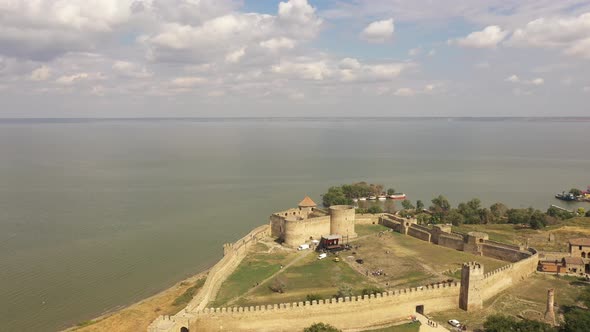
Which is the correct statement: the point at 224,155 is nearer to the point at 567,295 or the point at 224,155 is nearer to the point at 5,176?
the point at 5,176

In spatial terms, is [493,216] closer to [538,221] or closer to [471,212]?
[471,212]

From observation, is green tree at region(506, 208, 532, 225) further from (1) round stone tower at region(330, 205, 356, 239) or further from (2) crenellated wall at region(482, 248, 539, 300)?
(1) round stone tower at region(330, 205, 356, 239)

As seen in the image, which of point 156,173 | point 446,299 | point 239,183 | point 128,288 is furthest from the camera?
point 156,173

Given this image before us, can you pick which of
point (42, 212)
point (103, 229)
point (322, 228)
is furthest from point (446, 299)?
point (42, 212)

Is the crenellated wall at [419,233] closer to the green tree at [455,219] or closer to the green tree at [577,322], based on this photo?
the green tree at [455,219]

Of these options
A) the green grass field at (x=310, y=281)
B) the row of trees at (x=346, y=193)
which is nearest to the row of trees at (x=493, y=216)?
the row of trees at (x=346, y=193)

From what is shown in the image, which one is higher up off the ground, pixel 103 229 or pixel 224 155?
pixel 224 155

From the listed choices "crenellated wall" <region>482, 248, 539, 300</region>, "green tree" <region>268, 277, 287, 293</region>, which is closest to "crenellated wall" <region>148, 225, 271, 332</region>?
"green tree" <region>268, 277, 287, 293</region>
